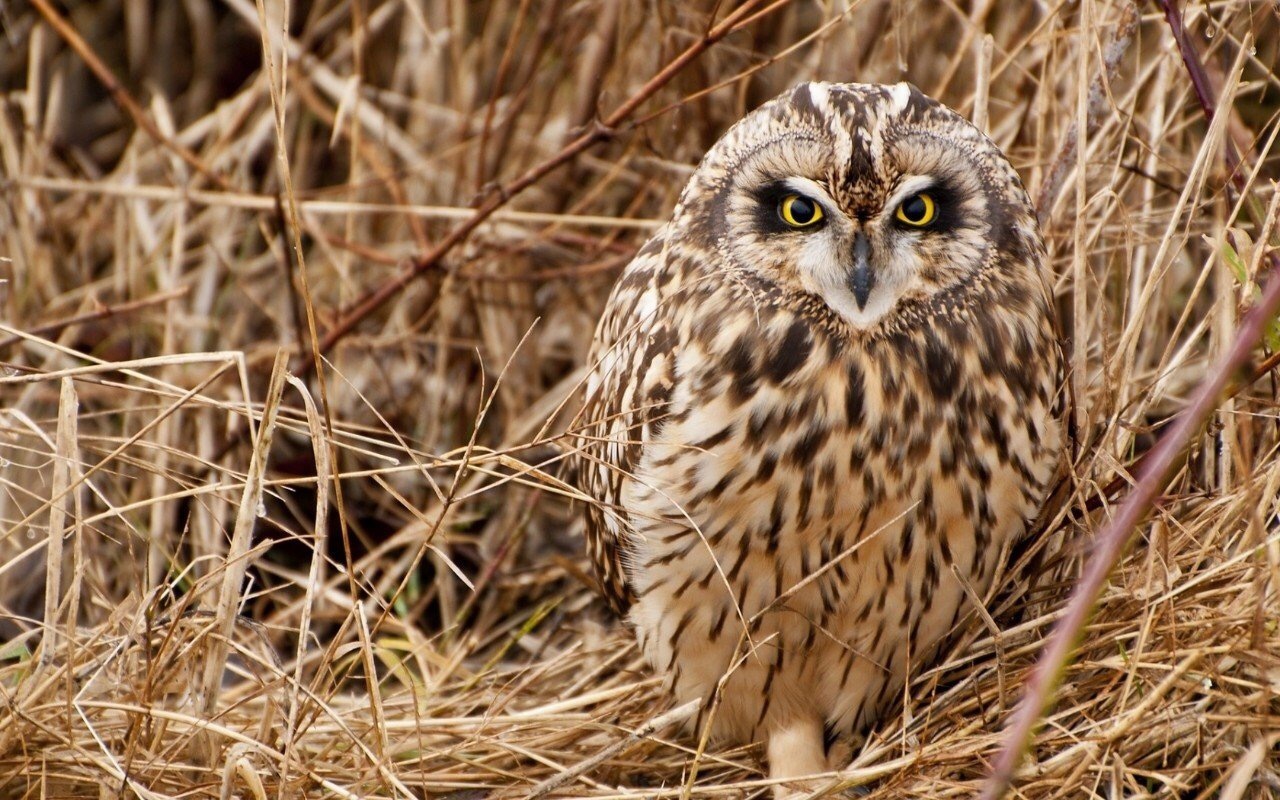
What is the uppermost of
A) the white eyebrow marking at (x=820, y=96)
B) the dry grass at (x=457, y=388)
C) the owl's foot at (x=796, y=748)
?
the white eyebrow marking at (x=820, y=96)

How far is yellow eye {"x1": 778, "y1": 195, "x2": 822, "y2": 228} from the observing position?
2057 mm

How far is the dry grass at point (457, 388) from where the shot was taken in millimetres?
2025

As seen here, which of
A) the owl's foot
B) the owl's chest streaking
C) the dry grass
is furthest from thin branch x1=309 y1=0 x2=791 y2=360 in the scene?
the owl's foot

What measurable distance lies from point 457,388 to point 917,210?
1.71 meters

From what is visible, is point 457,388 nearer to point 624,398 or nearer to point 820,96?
point 624,398

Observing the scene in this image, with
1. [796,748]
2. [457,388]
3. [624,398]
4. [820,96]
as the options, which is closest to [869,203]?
[820,96]

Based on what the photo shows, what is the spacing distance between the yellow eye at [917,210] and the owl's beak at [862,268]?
67 mm

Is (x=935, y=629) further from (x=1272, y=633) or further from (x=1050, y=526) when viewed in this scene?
(x=1272, y=633)

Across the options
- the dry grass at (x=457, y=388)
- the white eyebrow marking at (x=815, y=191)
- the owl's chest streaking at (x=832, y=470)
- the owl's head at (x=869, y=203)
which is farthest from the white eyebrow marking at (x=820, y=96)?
the dry grass at (x=457, y=388)

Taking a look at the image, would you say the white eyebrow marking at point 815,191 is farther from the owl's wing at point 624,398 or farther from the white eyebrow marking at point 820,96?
the owl's wing at point 624,398

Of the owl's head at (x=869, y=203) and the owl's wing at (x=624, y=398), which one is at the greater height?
the owl's head at (x=869, y=203)

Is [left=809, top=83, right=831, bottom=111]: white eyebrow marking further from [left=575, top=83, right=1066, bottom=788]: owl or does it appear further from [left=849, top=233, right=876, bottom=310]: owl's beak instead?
[left=849, top=233, right=876, bottom=310]: owl's beak

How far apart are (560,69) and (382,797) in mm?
2160

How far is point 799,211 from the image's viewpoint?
207 centimetres
